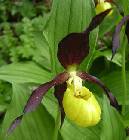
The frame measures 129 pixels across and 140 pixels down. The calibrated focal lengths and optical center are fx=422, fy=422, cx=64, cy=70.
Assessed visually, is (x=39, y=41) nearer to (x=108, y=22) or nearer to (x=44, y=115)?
(x=108, y=22)

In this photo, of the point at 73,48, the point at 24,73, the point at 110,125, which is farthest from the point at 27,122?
the point at 24,73

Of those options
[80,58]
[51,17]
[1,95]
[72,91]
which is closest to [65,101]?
[72,91]

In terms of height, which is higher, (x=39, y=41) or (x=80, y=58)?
(x=80, y=58)

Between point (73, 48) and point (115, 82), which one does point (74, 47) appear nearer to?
point (73, 48)

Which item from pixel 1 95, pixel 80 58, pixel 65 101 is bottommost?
pixel 1 95

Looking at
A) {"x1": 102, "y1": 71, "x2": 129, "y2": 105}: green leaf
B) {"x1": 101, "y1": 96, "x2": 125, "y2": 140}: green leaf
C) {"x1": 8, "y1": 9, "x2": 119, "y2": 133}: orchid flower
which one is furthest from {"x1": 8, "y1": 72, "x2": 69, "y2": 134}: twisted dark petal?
{"x1": 102, "y1": 71, "x2": 129, "y2": 105}: green leaf

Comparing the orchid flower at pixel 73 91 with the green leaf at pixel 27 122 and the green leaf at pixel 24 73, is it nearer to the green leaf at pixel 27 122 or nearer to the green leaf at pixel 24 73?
the green leaf at pixel 27 122

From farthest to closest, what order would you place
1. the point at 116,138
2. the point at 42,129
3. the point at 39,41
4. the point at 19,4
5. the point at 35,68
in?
the point at 19,4 → the point at 39,41 → the point at 35,68 → the point at 42,129 → the point at 116,138

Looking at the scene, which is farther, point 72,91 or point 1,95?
point 1,95
